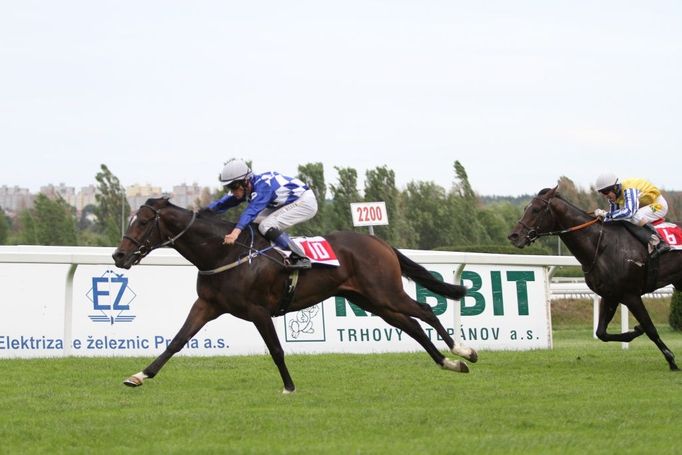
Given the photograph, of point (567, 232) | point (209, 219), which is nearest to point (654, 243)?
point (567, 232)

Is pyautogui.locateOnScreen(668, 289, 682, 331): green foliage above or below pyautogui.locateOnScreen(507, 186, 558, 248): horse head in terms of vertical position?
below

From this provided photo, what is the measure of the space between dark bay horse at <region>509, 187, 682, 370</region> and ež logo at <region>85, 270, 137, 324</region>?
12.6 feet

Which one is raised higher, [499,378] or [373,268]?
[373,268]

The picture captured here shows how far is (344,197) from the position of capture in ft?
115

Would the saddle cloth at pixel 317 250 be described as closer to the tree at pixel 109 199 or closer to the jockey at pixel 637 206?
the jockey at pixel 637 206

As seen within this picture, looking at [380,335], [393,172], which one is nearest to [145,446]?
[380,335]

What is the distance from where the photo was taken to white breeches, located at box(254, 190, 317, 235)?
8.62 metres

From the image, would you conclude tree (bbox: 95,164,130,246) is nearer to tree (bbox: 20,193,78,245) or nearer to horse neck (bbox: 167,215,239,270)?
tree (bbox: 20,193,78,245)

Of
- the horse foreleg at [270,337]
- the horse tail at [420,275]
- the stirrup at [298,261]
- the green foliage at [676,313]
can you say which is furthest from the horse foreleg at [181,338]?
the green foliage at [676,313]

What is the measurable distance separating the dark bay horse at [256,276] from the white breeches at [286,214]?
18 centimetres

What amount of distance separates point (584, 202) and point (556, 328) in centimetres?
2085

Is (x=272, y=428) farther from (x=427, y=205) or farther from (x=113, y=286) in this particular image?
(x=427, y=205)

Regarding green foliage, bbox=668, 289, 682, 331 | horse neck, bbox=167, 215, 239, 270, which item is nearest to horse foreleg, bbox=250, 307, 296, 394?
horse neck, bbox=167, 215, 239, 270

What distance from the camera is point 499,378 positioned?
29.0 feet
